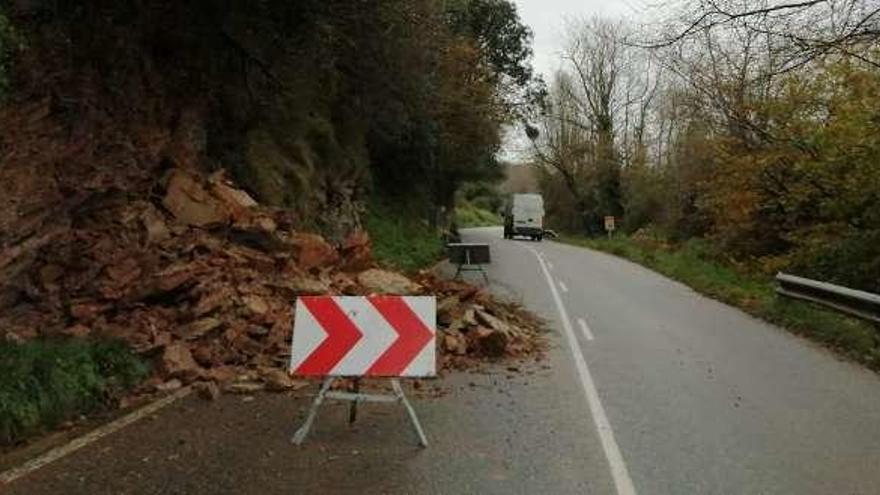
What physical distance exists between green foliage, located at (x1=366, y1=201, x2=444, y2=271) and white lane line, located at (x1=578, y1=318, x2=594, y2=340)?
654cm

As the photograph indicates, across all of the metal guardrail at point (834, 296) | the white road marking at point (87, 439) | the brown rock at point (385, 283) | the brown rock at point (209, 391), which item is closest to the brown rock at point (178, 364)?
the white road marking at point (87, 439)

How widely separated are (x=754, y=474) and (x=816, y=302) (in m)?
10.0

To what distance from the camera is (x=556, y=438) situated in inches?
309

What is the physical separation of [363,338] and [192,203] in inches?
214

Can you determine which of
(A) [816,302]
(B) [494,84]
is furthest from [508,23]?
(A) [816,302]

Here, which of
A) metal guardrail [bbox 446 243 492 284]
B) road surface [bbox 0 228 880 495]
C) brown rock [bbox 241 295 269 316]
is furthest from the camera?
metal guardrail [bbox 446 243 492 284]

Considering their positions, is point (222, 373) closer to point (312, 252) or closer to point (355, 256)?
point (312, 252)

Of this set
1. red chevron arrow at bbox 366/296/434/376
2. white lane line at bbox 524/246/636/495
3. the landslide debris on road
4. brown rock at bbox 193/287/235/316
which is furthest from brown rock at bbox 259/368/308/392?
white lane line at bbox 524/246/636/495

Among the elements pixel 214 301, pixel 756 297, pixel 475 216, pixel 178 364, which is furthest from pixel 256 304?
pixel 475 216

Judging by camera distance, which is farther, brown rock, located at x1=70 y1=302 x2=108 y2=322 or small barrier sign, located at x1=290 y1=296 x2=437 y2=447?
brown rock, located at x1=70 y1=302 x2=108 y2=322

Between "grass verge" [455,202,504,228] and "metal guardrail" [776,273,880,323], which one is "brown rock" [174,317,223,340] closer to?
"metal guardrail" [776,273,880,323]

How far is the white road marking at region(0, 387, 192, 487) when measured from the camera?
6570 mm

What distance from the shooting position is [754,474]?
689 centimetres

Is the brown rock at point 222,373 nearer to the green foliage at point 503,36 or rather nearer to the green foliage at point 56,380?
the green foliage at point 56,380
